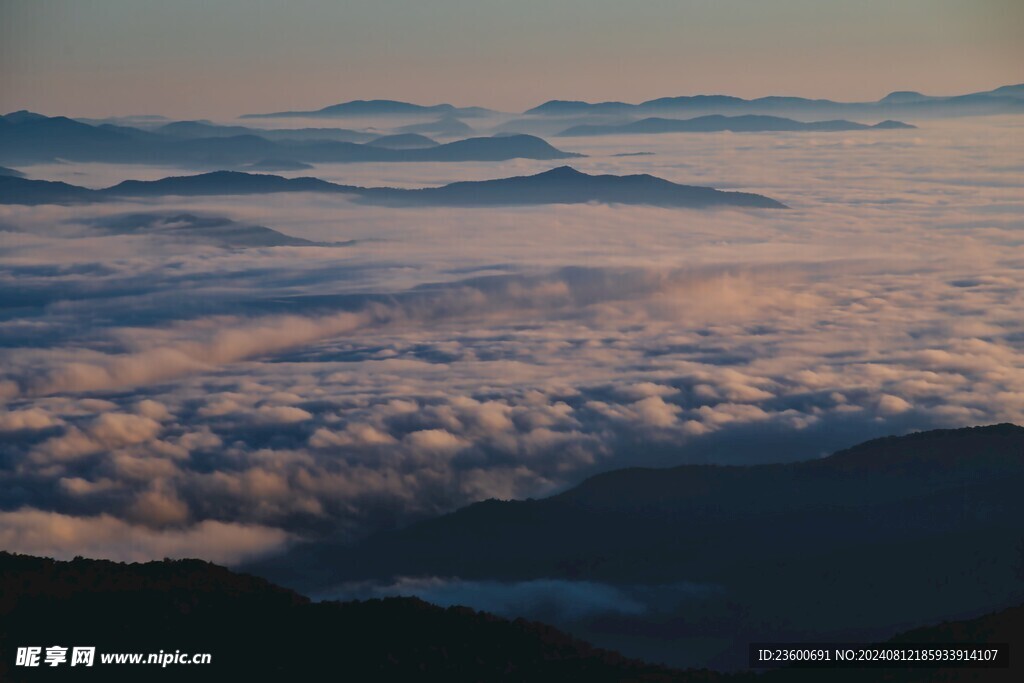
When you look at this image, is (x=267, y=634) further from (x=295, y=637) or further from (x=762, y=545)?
(x=762, y=545)

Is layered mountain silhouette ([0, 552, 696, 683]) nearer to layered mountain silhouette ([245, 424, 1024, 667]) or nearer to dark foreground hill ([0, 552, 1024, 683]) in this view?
dark foreground hill ([0, 552, 1024, 683])

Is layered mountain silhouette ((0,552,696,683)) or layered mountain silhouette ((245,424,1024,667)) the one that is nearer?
layered mountain silhouette ((0,552,696,683))

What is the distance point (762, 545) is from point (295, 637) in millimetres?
57099

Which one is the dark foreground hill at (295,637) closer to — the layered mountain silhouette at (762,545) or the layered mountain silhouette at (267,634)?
the layered mountain silhouette at (267,634)

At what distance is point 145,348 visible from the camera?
621 feet

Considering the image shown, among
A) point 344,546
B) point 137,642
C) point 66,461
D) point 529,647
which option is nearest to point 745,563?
point 344,546

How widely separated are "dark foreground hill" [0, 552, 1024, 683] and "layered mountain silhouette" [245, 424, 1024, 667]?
3422 cm

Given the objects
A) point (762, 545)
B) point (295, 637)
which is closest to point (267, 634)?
point (295, 637)

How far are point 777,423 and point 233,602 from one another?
334 feet

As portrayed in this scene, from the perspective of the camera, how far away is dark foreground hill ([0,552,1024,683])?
47438 mm

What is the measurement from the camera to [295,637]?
168ft

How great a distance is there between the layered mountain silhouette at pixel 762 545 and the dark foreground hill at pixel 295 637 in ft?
112

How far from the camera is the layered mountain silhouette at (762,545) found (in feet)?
292

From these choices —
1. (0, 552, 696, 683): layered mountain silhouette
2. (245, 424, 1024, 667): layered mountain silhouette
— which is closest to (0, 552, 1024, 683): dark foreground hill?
(0, 552, 696, 683): layered mountain silhouette
